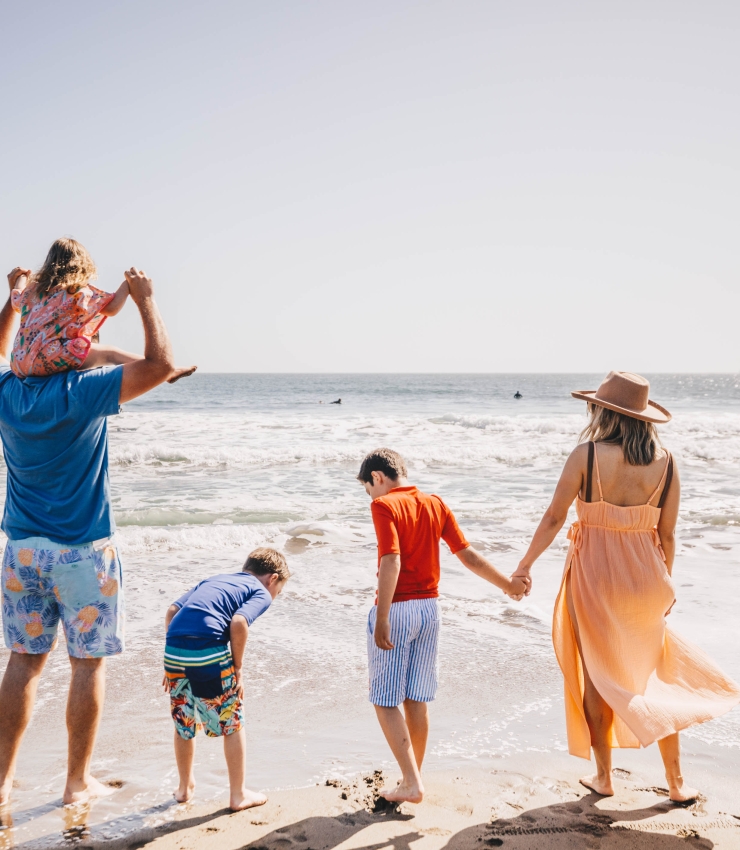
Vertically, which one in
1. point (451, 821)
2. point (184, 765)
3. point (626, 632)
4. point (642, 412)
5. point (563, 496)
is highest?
point (642, 412)

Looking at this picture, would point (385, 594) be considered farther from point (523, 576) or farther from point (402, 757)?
point (523, 576)

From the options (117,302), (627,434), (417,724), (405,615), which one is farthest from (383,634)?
(117,302)

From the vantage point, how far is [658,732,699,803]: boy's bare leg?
9.93ft

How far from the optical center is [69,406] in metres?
2.69

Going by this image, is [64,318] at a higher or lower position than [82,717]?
higher

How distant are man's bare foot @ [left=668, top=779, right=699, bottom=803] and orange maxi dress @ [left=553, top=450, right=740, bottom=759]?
0.21 meters

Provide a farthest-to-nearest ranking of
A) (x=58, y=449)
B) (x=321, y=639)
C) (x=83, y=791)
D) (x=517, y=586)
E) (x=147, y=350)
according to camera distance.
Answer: (x=321, y=639) → (x=517, y=586) → (x=83, y=791) → (x=58, y=449) → (x=147, y=350)

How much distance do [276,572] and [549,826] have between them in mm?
1578

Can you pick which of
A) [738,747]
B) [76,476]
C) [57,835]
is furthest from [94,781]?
[738,747]

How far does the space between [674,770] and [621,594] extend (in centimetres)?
79

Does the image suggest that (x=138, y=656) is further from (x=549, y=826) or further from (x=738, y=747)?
(x=738, y=747)

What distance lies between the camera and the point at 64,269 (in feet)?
9.29

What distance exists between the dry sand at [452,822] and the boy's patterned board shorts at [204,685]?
0.37 meters

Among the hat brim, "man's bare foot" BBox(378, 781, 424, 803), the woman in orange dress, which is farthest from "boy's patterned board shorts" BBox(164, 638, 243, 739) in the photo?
the hat brim
